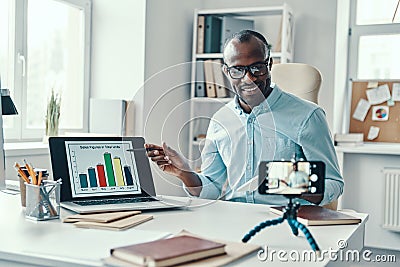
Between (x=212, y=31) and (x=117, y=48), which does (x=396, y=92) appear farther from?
(x=117, y=48)

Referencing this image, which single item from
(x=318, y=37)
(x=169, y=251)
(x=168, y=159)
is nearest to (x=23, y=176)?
(x=168, y=159)

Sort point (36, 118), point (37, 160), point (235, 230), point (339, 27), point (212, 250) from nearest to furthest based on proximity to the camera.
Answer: point (212, 250) → point (235, 230) → point (37, 160) → point (36, 118) → point (339, 27)

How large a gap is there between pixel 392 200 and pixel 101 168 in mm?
2698

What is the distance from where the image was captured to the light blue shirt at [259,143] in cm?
182

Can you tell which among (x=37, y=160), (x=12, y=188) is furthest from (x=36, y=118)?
(x=12, y=188)

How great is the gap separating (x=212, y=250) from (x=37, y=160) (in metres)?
2.17

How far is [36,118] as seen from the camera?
326cm

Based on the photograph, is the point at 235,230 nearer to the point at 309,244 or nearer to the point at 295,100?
the point at 309,244

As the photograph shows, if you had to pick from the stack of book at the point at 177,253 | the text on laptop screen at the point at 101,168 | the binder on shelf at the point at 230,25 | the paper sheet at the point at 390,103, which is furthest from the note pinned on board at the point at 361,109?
the stack of book at the point at 177,253

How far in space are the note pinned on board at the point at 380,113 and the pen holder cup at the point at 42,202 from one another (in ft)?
9.89

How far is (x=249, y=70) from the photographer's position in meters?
1.68

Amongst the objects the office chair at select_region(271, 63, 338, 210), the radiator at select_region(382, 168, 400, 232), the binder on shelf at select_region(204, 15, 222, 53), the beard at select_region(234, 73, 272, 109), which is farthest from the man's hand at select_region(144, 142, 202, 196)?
the radiator at select_region(382, 168, 400, 232)

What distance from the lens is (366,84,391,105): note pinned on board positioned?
12.9 ft

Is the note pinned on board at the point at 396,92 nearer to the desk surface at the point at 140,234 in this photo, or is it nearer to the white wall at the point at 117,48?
the white wall at the point at 117,48
